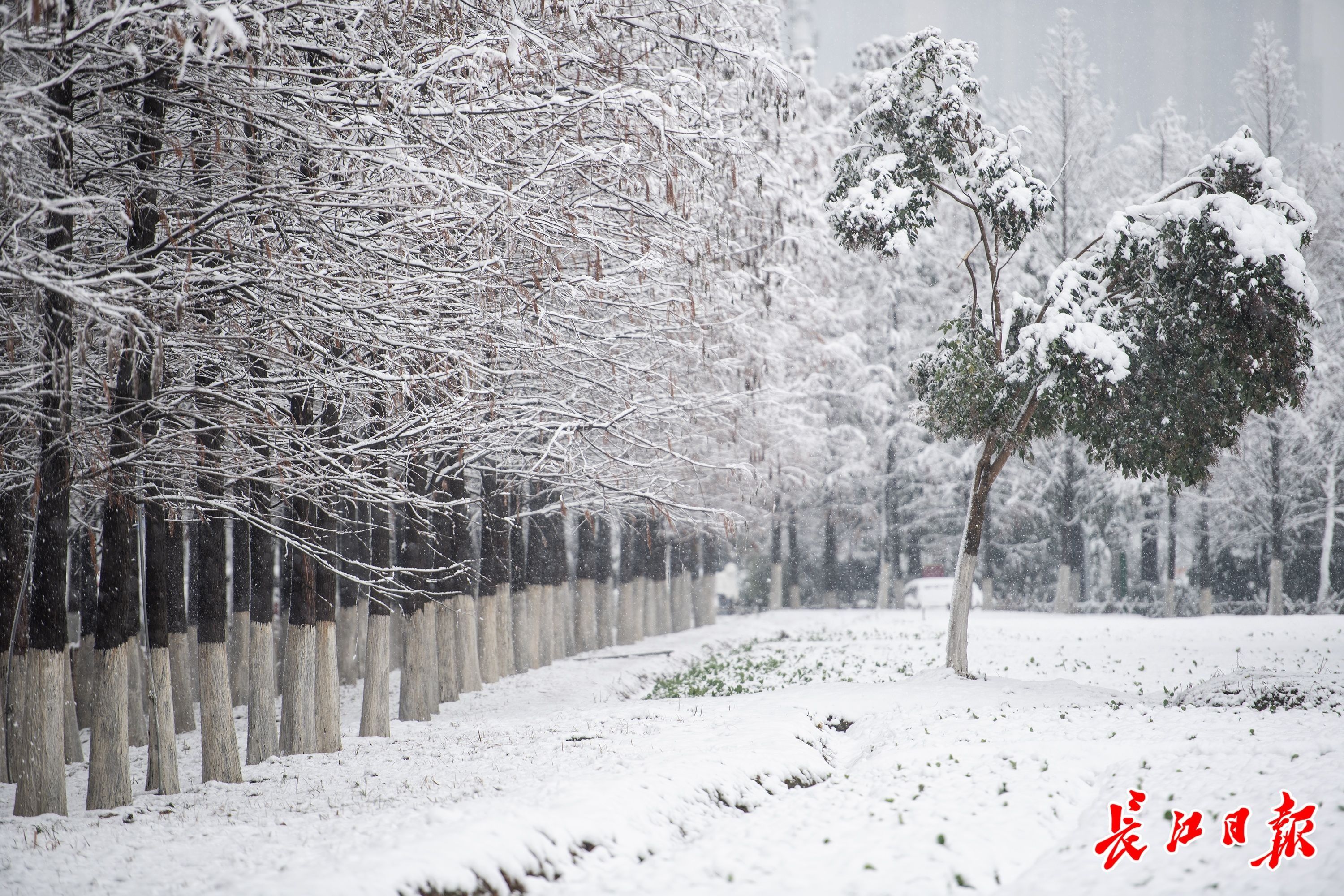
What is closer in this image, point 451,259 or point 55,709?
point 55,709

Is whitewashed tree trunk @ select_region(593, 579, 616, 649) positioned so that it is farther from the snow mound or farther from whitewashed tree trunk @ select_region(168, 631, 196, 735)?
the snow mound

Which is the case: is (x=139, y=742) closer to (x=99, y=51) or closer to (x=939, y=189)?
(x=99, y=51)

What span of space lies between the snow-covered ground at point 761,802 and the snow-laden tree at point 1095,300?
3.94 m

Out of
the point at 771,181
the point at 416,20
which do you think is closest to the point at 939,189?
the point at 771,181

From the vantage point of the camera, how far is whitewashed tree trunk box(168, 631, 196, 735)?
14.1m

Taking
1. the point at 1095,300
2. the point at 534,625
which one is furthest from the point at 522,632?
the point at 1095,300

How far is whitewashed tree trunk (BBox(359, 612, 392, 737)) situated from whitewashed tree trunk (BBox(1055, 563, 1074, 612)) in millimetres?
27018

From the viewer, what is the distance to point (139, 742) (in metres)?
15.6

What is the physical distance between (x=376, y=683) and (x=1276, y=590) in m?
28.3

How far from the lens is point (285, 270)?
8750 millimetres

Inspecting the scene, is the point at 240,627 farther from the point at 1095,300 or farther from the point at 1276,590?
the point at 1276,590

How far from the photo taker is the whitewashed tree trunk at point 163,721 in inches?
401

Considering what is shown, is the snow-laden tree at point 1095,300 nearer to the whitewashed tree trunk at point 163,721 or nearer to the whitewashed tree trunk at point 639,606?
the whitewashed tree trunk at point 163,721

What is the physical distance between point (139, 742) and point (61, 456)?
8560 mm
